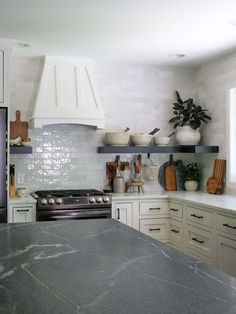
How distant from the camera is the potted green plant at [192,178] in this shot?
527 cm

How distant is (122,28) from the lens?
148 inches

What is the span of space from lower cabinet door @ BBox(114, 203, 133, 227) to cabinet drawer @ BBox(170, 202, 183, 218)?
475 millimetres

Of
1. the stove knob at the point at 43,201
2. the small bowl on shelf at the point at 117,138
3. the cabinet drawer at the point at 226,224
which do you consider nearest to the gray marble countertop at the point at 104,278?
the cabinet drawer at the point at 226,224

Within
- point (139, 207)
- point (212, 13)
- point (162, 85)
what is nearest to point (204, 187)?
point (139, 207)

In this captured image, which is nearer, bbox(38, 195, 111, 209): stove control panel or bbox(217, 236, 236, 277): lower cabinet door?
bbox(217, 236, 236, 277): lower cabinet door

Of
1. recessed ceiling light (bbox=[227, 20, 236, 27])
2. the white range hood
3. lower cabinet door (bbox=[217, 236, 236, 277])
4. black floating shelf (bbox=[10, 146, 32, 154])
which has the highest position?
recessed ceiling light (bbox=[227, 20, 236, 27])

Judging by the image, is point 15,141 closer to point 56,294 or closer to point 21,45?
point 21,45

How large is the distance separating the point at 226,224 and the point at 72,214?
5.24 feet

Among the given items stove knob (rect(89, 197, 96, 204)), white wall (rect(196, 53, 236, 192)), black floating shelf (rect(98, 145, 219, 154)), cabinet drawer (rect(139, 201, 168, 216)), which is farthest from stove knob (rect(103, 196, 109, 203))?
white wall (rect(196, 53, 236, 192))

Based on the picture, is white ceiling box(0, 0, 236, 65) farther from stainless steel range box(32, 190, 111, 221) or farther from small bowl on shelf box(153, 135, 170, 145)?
stainless steel range box(32, 190, 111, 221)

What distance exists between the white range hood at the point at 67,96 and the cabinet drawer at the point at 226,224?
5.89 ft

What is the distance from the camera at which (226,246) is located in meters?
3.63

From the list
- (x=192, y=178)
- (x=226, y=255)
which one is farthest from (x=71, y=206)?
(x=192, y=178)

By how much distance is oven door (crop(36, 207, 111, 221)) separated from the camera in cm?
422
